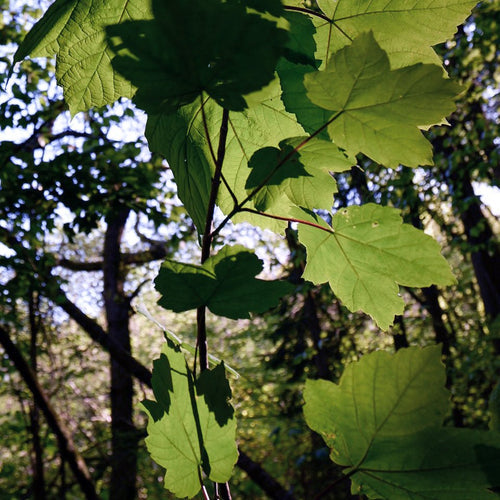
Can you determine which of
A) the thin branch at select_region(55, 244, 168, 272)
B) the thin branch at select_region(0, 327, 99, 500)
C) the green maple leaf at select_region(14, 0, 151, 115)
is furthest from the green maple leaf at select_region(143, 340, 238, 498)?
the thin branch at select_region(55, 244, 168, 272)

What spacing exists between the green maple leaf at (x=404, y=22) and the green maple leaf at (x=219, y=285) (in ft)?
0.73

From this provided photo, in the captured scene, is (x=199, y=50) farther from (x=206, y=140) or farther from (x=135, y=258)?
(x=135, y=258)

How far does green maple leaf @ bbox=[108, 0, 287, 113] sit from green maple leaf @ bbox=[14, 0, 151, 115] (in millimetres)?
171

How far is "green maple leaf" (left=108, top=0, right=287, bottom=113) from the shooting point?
0.75 feet

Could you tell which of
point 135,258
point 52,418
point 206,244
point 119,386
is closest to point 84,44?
point 206,244

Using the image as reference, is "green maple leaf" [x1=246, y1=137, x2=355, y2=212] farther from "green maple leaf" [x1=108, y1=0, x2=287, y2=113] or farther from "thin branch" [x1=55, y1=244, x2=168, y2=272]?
"thin branch" [x1=55, y1=244, x2=168, y2=272]

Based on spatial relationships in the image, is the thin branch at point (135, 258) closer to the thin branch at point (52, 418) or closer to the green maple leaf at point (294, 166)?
the thin branch at point (52, 418)

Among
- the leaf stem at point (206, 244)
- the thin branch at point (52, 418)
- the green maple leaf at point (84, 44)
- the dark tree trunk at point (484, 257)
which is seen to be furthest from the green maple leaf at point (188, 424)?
the dark tree trunk at point (484, 257)

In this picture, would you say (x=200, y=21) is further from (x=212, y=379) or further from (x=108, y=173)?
(x=108, y=173)

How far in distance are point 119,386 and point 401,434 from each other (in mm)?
6591

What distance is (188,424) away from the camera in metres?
0.28

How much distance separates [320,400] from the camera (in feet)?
0.89

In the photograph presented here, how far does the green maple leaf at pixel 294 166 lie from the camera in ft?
1.03

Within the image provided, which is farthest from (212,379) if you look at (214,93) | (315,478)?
(315,478)
